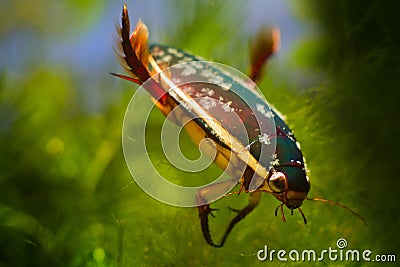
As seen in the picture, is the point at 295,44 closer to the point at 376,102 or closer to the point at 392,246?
the point at 376,102

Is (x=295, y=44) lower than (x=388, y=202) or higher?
higher

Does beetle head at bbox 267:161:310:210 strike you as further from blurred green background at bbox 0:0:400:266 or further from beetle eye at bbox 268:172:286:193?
blurred green background at bbox 0:0:400:266

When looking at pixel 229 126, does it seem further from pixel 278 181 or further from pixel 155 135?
pixel 155 135

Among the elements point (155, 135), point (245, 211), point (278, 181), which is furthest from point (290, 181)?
point (155, 135)

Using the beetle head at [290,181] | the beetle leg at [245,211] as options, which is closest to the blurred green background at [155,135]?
the beetle leg at [245,211]

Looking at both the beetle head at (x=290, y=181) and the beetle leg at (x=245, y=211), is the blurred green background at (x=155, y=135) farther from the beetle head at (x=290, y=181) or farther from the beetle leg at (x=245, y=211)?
the beetle head at (x=290, y=181)

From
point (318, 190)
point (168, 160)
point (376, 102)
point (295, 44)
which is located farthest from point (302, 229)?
point (295, 44)
